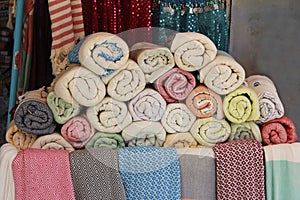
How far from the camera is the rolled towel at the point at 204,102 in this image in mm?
1008

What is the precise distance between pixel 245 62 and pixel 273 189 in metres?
0.60

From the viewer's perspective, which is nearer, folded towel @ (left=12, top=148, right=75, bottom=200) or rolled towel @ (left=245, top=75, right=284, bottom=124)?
folded towel @ (left=12, top=148, right=75, bottom=200)

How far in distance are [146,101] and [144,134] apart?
A: 3.0 inches

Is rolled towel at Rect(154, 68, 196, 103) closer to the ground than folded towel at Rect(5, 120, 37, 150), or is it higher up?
higher up

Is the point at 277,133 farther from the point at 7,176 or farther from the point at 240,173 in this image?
the point at 7,176

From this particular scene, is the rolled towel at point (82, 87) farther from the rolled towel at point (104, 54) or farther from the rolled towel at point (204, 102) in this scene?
the rolled towel at point (204, 102)

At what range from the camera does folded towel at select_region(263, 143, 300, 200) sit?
0.96 meters

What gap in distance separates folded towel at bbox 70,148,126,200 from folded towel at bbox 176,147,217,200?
135 mm

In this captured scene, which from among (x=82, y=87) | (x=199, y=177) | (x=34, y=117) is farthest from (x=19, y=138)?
(x=199, y=177)

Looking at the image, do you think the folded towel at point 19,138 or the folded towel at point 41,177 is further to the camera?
the folded towel at point 19,138

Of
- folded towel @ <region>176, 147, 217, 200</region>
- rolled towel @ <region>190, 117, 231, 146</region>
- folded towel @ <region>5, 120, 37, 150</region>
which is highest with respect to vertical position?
rolled towel @ <region>190, 117, 231, 146</region>

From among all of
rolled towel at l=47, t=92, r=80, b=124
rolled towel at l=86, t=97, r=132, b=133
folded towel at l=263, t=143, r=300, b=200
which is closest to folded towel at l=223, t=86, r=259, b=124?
folded towel at l=263, t=143, r=300, b=200

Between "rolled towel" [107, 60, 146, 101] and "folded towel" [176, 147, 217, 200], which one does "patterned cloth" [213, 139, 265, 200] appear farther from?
"rolled towel" [107, 60, 146, 101]

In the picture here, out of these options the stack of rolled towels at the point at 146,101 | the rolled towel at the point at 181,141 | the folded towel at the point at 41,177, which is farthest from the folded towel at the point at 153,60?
the folded towel at the point at 41,177
